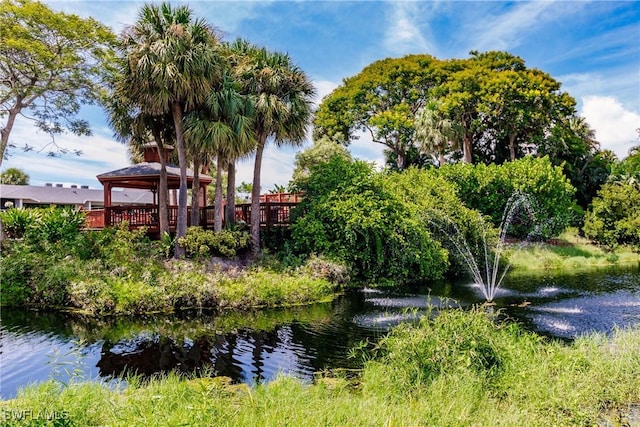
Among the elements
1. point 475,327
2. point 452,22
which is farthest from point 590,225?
point 475,327

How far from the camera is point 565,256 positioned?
84.8ft

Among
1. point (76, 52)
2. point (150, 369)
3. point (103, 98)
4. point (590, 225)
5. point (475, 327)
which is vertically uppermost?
point (76, 52)

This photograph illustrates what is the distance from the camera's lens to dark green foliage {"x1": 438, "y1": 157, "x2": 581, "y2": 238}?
88.5 ft

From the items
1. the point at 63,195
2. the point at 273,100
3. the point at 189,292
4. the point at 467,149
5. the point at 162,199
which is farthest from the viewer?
the point at 63,195

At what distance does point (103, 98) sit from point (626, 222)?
30340 mm

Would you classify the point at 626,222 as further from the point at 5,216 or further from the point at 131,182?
the point at 5,216

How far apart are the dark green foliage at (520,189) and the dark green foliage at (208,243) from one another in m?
15.5

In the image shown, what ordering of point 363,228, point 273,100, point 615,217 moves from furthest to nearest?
point 615,217 → point 363,228 → point 273,100

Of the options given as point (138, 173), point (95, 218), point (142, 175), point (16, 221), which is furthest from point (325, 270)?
point (16, 221)

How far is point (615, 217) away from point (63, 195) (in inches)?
1656

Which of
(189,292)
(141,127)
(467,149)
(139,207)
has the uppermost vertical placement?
(467,149)

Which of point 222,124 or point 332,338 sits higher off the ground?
point 222,124

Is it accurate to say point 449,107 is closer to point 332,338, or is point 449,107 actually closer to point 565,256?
point 565,256

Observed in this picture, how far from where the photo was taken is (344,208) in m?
17.6
